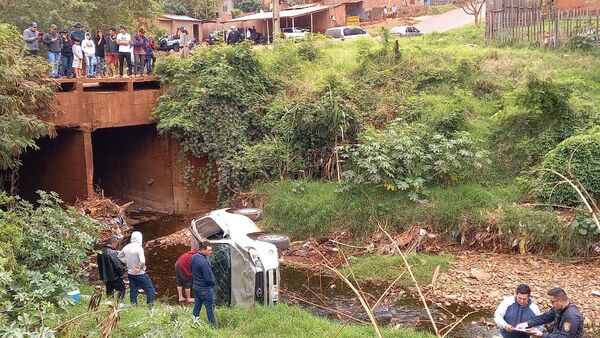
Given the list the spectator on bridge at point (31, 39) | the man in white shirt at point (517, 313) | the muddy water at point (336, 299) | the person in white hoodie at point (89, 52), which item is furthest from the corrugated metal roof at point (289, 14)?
the man in white shirt at point (517, 313)

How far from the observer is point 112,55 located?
64.2 ft

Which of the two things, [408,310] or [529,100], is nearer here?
[408,310]

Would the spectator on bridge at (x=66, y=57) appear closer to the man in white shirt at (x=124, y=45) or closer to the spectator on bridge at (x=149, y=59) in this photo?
the man in white shirt at (x=124, y=45)

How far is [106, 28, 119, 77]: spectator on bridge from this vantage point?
19100mm

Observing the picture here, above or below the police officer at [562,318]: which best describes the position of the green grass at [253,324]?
below

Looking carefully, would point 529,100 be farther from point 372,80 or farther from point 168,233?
point 168,233

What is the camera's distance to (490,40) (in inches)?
907

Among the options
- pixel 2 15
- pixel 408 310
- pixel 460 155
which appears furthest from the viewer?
pixel 2 15

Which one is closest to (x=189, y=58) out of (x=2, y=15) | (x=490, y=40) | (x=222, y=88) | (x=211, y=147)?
(x=222, y=88)

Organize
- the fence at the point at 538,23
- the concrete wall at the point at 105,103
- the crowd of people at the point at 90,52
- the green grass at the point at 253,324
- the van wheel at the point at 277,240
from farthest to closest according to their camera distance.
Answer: the fence at the point at 538,23 < the crowd of people at the point at 90,52 < the concrete wall at the point at 105,103 < the van wheel at the point at 277,240 < the green grass at the point at 253,324

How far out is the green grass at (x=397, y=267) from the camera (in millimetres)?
12750

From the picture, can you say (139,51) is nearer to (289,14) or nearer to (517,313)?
(517,313)

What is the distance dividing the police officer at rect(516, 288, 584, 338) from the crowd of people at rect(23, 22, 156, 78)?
14098 mm

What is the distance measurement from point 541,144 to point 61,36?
13.0m
